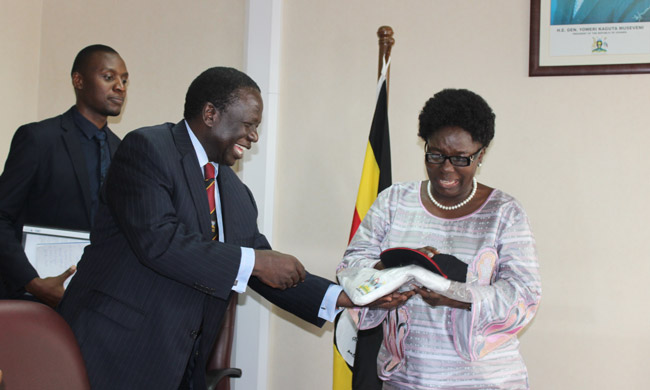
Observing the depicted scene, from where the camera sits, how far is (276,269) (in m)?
2.02

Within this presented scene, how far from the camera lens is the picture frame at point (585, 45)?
3.14 meters

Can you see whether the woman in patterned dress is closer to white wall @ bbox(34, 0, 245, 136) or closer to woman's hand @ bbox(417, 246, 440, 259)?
woman's hand @ bbox(417, 246, 440, 259)

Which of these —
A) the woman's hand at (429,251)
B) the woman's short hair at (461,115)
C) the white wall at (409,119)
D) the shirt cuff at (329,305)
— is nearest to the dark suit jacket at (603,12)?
the white wall at (409,119)

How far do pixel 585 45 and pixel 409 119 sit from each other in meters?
0.99

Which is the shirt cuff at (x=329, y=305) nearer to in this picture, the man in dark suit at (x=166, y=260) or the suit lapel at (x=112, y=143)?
the man in dark suit at (x=166, y=260)

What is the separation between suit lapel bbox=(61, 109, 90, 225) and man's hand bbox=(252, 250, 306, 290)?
1.17m

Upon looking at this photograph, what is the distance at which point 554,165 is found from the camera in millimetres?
3195

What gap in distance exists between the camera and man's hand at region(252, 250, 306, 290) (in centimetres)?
197

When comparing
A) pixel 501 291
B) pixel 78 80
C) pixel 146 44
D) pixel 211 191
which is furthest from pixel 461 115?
pixel 146 44

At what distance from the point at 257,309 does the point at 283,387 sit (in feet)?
1.60

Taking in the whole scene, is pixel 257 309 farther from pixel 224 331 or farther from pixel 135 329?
pixel 135 329

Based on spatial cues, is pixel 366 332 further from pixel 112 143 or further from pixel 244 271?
pixel 112 143

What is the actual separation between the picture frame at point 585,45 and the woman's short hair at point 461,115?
1.38 m

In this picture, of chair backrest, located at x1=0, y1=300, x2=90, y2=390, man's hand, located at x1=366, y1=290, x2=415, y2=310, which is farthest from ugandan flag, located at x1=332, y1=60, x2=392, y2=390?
chair backrest, located at x1=0, y1=300, x2=90, y2=390
